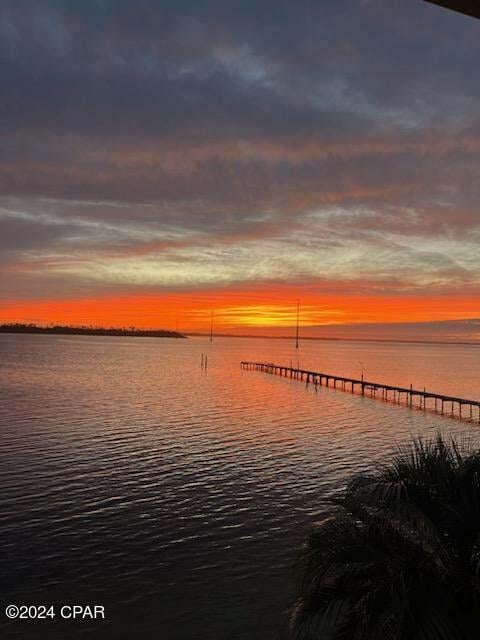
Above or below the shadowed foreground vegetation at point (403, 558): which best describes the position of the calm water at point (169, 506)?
below

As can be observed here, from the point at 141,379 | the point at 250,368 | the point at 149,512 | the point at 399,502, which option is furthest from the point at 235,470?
the point at 250,368

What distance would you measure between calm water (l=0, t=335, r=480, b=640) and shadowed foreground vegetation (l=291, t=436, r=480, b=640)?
392 centimetres

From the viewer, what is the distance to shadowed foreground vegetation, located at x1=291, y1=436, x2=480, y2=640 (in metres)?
6.12

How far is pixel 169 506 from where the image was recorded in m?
24.6

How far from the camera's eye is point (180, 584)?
17.4 meters

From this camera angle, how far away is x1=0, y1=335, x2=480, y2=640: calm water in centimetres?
1600

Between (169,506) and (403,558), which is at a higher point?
(403,558)

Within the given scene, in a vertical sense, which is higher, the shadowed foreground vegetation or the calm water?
the shadowed foreground vegetation

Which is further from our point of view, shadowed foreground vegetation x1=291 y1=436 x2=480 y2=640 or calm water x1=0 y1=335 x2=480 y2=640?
calm water x1=0 y1=335 x2=480 y2=640

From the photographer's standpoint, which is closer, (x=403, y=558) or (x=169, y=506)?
(x=403, y=558)

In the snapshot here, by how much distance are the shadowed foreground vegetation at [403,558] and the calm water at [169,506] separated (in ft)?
12.9

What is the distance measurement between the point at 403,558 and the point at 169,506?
1956 cm

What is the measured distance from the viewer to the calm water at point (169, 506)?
1600cm

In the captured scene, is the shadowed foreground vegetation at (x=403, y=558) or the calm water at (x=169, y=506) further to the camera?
the calm water at (x=169, y=506)
